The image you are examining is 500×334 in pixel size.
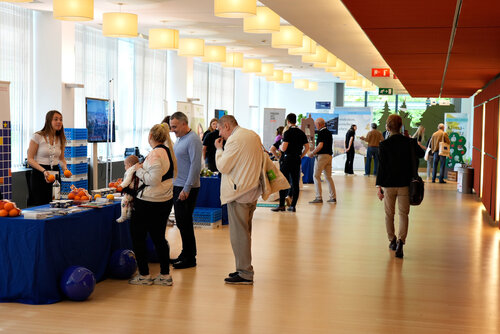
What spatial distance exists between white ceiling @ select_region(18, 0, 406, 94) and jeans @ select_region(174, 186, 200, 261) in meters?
2.42

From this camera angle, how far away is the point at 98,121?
35.9 ft

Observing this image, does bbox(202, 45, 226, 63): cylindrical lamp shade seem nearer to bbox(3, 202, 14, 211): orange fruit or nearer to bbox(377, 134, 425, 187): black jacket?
bbox(377, 134, 425, 187): black jacket

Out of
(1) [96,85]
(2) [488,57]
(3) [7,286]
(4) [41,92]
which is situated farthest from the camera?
(1) [96,85]

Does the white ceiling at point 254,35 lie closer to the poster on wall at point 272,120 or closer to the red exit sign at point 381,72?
the red exit sign at point 381,72

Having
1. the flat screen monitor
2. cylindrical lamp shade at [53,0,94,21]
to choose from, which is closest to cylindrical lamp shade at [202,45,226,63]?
the flat screen monitor

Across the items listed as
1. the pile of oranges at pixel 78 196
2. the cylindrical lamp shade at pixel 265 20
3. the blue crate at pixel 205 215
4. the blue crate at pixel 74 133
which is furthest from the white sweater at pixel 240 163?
the blue crate at pixel 74 133

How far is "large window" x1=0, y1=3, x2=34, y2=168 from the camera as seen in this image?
35.9 ft

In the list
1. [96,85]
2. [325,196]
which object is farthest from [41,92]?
[325,196]

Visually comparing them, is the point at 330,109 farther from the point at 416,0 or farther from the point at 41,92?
the point at 416,0

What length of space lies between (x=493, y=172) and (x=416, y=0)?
684 centimetres

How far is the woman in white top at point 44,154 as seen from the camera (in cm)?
723

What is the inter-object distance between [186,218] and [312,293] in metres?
1.52

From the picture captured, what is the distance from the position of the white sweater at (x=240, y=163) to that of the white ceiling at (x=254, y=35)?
2217mm

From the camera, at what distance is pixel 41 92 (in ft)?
39.0
